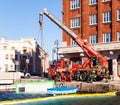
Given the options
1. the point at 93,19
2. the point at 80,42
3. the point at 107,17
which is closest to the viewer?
the point at 80,42

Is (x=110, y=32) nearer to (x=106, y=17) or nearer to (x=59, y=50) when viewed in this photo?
(x=106, y=17)

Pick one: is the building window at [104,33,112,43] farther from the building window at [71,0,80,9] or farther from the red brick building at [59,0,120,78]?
the building window at [71,0,80,9]

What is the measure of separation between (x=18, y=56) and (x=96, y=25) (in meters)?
62.0

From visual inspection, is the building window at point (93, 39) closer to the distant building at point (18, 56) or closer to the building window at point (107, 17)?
the building window at point (107, 17)

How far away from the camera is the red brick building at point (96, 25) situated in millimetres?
68250

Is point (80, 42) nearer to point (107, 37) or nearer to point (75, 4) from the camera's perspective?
point (107, 37)

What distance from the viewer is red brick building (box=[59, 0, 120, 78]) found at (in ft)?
224

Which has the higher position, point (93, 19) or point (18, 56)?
point (93, 19)

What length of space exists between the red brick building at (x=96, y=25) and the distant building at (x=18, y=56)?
4237cm

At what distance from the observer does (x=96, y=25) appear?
73688 mm

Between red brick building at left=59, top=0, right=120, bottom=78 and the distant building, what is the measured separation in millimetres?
42366

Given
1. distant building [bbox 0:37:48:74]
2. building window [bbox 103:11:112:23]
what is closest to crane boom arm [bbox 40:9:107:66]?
building window [bbox 103:11:112:23]

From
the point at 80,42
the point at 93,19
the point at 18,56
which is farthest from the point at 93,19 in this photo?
the point at 18,56

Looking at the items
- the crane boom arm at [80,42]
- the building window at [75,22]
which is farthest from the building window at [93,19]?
the crane boom arm at [80,42]
